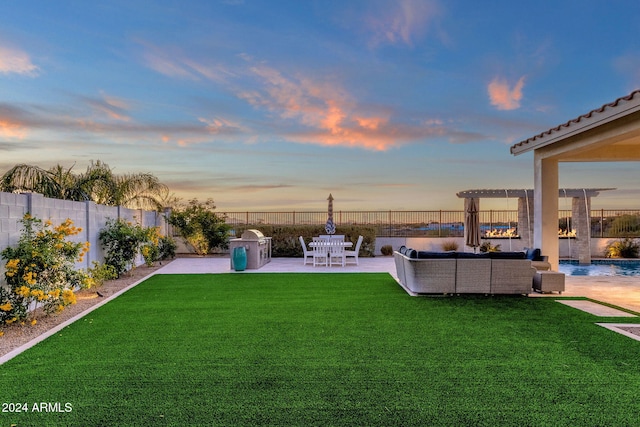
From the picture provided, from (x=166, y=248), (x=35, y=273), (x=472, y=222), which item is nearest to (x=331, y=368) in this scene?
(x=35, y=273)

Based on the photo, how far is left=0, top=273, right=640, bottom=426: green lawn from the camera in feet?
10.3

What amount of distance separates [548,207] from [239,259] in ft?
25.9

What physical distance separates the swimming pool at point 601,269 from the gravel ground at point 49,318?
444 inches

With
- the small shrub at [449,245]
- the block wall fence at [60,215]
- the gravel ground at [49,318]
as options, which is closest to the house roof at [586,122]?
the small shrub at [449,245]

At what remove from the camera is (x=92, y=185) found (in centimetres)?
1242

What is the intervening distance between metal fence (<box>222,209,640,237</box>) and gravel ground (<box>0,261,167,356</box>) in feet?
31.8

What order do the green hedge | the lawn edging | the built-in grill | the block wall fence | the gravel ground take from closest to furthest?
the lawn edging
the gravel ground
the block wall fence
the built-in grill
the green hedge

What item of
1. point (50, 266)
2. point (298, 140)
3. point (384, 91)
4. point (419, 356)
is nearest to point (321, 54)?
point (384, 91)

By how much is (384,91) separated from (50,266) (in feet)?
32.2

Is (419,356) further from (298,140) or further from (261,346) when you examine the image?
(298,140)

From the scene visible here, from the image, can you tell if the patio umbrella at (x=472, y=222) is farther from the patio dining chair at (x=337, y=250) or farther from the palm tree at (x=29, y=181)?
the palm tree at (x=29, y=181)

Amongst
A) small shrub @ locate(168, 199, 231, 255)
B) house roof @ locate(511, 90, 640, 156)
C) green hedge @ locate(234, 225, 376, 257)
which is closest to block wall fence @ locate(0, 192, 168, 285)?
small shrub @ locate(168, 199, 231, 255)

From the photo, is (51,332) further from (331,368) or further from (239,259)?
(239,259)

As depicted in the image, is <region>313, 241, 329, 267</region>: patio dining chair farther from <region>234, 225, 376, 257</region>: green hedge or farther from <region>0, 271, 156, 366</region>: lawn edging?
<region>0, 271, 156, 366</region>: lawn edging
